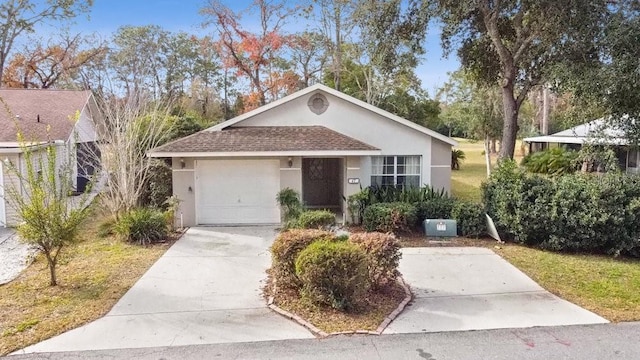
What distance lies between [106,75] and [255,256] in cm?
3387

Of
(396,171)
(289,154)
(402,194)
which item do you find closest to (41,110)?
(289,154)

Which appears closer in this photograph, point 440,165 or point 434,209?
point 434,209

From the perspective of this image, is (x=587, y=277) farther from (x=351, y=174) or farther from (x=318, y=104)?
(x=318, y=104)

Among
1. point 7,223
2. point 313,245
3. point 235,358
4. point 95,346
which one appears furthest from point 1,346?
point 7,223

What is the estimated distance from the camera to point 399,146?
1548cm

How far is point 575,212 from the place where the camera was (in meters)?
11.2

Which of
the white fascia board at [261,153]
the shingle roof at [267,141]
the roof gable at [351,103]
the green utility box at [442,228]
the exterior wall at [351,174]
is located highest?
the roof gable at [351,103]

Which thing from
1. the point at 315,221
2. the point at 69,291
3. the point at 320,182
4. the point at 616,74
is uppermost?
the point at 616,74

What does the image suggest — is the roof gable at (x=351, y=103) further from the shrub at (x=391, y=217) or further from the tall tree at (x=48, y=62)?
the tall tree at (x=48, y=62)

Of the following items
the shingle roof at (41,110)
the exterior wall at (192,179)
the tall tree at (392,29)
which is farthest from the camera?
the shingle roof at (41,110)

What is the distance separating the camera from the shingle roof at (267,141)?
13.8 metres

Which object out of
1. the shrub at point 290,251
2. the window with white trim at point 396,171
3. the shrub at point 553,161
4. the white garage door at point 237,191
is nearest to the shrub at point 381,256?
the shrub at point 290,251

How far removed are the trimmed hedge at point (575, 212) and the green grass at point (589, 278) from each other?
0.40 metres

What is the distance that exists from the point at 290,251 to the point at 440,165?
30.5 ft
